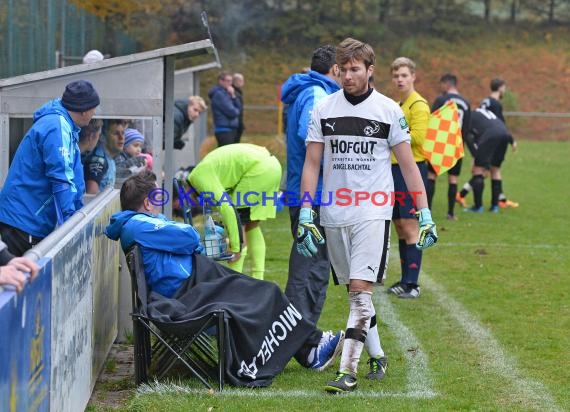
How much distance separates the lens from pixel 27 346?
12.8 ft

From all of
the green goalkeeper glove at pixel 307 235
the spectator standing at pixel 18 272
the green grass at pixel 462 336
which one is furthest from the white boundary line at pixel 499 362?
the spectator standing at pixel 18 272

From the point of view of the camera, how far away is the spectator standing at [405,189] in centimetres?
947

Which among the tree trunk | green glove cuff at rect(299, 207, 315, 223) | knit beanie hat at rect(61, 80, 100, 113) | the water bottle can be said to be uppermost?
the tree trunk

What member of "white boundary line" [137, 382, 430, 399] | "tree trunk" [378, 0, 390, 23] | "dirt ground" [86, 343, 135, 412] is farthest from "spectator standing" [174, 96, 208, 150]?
"tree trunk" [378, 0, 390, 23]

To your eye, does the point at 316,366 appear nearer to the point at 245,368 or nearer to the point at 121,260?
the point at 245,368

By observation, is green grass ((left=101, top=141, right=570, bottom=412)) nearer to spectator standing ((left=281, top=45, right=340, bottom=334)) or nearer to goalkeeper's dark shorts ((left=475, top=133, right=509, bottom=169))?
spectator standing ((left=281, top=45, right=340, bottom=334))

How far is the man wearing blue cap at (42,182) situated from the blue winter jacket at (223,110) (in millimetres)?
13104

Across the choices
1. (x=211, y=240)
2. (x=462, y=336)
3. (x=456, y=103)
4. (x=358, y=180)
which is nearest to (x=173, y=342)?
(x=358, y=180)

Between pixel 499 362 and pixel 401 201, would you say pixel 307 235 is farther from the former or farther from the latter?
pixel 401 201

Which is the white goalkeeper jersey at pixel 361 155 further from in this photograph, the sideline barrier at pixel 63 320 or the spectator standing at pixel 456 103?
the spectator standing at pixel 456 103

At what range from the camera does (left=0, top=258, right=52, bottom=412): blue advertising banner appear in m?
3.50

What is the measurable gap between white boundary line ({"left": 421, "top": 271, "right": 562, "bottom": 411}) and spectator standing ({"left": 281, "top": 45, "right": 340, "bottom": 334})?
120 cm

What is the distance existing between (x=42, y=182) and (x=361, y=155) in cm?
185

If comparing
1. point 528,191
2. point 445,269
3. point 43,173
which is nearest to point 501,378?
point 43,173
